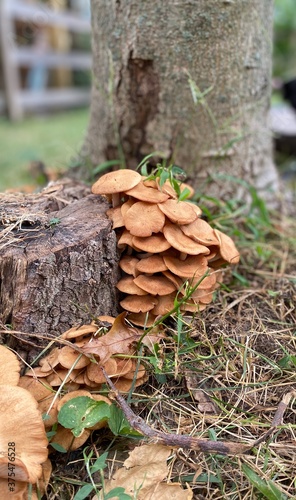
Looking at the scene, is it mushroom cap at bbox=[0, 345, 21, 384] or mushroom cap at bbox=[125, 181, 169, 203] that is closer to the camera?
mushroom cap at bbox=[0, 345, 21, 384]

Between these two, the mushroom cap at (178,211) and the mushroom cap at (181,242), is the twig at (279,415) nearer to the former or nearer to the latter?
the mushroom cap at (181,242)

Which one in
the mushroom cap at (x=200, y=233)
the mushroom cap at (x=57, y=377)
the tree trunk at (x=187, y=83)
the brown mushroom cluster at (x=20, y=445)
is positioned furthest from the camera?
the tree trunk at (x=187, y=83)

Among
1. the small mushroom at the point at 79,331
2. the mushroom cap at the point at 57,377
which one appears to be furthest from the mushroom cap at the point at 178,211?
the mushroom cap at the point at 57,377

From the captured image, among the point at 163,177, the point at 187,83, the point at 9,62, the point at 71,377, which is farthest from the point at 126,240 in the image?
the point at 9,62

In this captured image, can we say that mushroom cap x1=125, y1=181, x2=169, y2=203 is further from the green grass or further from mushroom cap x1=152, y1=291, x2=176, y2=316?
the green grass

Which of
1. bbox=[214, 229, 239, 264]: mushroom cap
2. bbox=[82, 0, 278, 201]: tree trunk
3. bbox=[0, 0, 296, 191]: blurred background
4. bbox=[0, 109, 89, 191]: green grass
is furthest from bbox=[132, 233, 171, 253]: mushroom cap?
bbox=[0, 109, 89, 191]: green grass

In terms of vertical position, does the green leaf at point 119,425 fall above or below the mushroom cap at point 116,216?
below

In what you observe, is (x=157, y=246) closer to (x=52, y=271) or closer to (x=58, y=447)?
(x=52, y=271)
